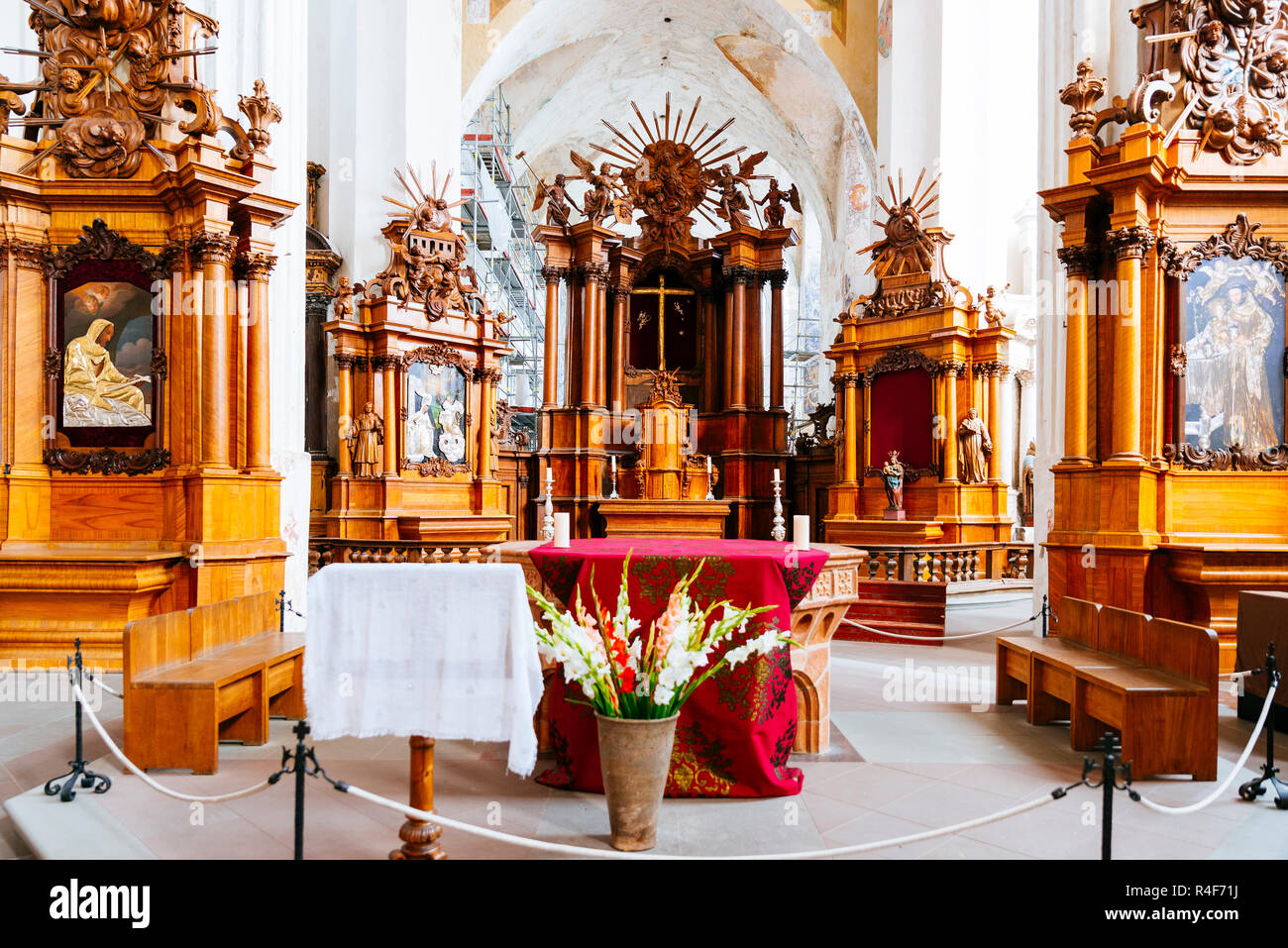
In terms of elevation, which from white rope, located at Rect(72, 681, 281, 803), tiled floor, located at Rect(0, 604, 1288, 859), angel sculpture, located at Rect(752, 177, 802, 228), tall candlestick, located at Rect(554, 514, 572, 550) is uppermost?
angel sculpture, located at Rect(752, 177, 802, 228)

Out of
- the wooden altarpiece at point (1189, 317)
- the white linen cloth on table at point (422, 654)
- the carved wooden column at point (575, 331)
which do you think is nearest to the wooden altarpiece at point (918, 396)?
the wooden altarpiece at point (1189, 317)

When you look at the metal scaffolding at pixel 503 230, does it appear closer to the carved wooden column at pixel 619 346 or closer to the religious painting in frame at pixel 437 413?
the carved wooden column at pixel 619 346

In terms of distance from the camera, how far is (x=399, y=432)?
12703 millimetres

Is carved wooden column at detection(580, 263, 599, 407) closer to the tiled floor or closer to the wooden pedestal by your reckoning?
the wooden pedestal

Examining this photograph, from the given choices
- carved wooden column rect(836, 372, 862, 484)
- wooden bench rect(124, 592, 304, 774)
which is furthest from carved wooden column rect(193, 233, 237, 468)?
→ carved wooden column rect(836, 372, 862, 484)

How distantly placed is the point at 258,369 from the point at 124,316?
1.06 m

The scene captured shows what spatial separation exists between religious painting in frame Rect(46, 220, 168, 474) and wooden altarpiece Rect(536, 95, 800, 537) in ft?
29.2

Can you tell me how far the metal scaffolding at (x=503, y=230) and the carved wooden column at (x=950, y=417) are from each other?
28.7 feet

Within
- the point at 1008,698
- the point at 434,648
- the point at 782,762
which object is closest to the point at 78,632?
the point at 434,648

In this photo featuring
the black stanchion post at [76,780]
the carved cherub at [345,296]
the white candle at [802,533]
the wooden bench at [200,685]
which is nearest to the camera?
the black stanchion post at [76,780]

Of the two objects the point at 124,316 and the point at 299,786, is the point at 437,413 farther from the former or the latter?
the point at 299,786

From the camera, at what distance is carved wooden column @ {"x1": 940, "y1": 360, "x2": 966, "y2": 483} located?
39.2 feet

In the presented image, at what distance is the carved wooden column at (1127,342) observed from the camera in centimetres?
664

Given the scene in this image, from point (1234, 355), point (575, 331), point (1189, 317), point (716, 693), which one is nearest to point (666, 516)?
point (575, 331)
